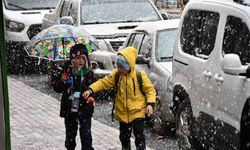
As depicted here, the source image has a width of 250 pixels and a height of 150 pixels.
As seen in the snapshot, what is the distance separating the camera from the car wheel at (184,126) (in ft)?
19.8

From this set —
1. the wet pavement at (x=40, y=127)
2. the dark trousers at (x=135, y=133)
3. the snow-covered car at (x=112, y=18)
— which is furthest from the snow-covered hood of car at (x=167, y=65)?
the dark trousers at (x=135, y=133)

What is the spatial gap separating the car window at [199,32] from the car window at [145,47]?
0.60 metres

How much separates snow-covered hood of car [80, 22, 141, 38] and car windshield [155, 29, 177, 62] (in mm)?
868

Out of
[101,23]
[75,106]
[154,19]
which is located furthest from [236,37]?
[101,23]

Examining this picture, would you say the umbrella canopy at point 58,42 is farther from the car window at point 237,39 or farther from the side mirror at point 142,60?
the car window at point 237,39

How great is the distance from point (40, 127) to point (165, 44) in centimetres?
155

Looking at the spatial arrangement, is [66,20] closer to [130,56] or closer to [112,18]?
[112,18]

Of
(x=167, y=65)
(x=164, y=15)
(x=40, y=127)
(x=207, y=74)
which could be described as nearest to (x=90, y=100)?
(x=207, y=74)

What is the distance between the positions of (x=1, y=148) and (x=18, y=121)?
276cm

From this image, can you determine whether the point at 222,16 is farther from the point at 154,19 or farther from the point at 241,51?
the point at 154,19

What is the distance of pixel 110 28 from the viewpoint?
8211mm

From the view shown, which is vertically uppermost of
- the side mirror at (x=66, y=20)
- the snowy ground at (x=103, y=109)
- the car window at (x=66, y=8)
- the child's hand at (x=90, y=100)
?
the side mirror at (x=66, y=20)

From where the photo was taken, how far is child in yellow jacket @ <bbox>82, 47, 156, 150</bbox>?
17.5ft

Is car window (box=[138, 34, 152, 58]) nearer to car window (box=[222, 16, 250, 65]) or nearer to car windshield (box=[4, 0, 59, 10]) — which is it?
car window (box=[222, 16, 250, 65])
